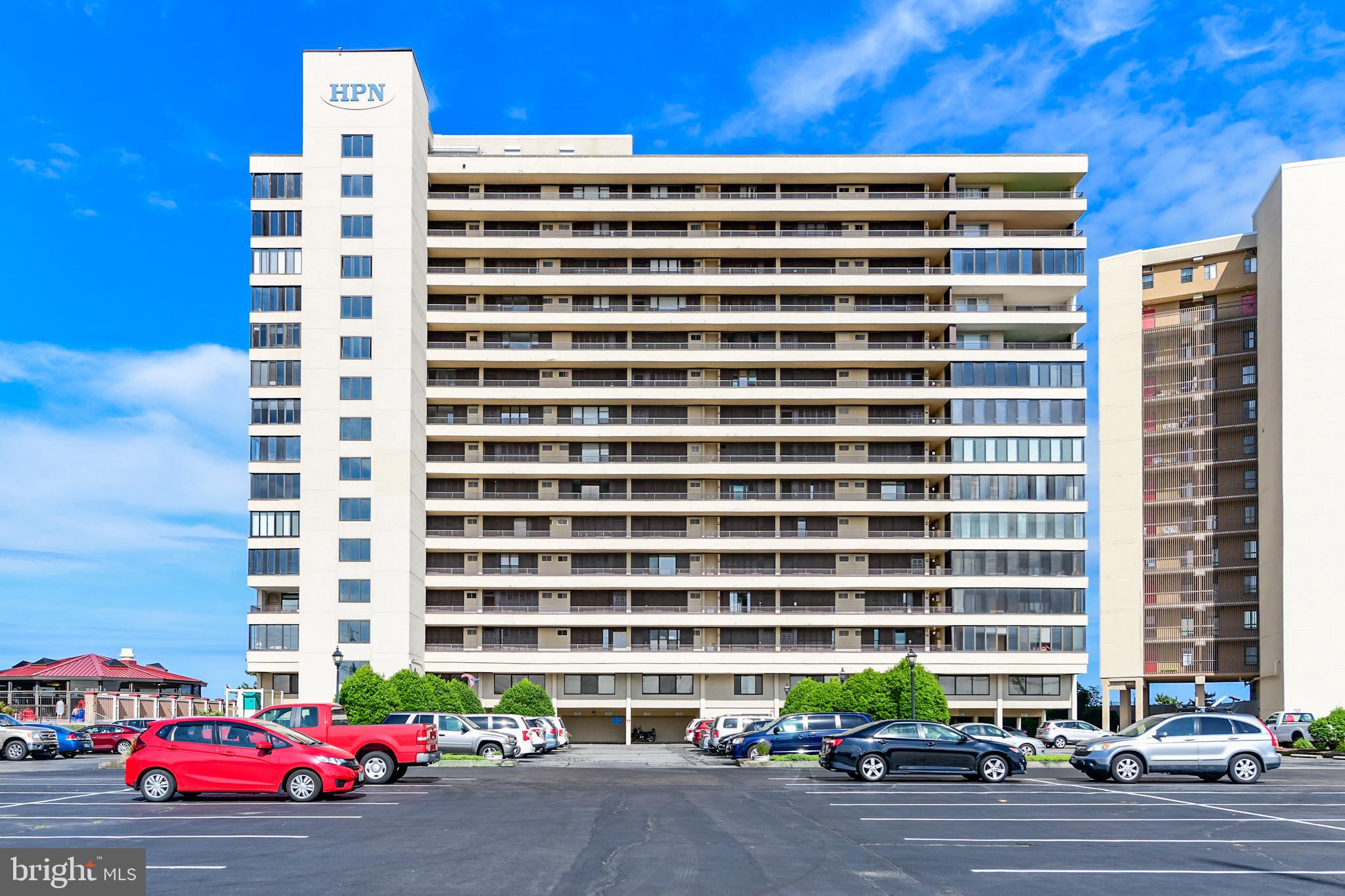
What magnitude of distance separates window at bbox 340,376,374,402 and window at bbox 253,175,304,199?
1179 centimetres

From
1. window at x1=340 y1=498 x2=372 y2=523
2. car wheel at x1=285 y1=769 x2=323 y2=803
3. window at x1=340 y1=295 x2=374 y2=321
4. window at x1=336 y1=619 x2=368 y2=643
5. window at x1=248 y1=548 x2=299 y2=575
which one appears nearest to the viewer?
car wheel at x1=285 y1=769 x2=323 y2=803

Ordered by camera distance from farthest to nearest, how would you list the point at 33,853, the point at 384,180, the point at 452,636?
the point at 452,636
the point at 384,180
the point at 33,853

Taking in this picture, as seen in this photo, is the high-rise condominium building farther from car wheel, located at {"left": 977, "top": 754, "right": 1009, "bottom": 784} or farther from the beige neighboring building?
car wheel, located at {"left": 977, "top": 754, "right": 1009, "bottom": 784}

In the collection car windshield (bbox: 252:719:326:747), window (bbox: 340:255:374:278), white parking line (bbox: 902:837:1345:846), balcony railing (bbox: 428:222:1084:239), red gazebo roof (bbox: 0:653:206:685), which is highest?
balcony railing (bbox: 428:222:1084:239)

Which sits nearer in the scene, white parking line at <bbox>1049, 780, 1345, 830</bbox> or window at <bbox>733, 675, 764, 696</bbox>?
white parking line at <bbox>1049, 780, 1345, 830</bbox>

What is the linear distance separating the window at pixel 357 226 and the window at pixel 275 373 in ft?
28.1

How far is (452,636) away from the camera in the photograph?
80.2 meters

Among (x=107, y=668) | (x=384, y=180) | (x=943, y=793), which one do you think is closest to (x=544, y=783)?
(x=943, y=793)

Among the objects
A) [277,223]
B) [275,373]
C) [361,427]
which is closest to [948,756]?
[361,427]

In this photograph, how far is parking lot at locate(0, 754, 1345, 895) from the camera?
Answer: 50.6 feet

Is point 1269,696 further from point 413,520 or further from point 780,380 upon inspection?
point 413,520

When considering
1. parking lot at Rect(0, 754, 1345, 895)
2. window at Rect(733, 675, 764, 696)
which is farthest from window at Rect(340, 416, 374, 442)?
parking lot at Rect(0, 754, 1345, 895)

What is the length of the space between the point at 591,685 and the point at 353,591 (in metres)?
17.5

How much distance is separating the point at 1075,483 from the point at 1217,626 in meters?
22.3
